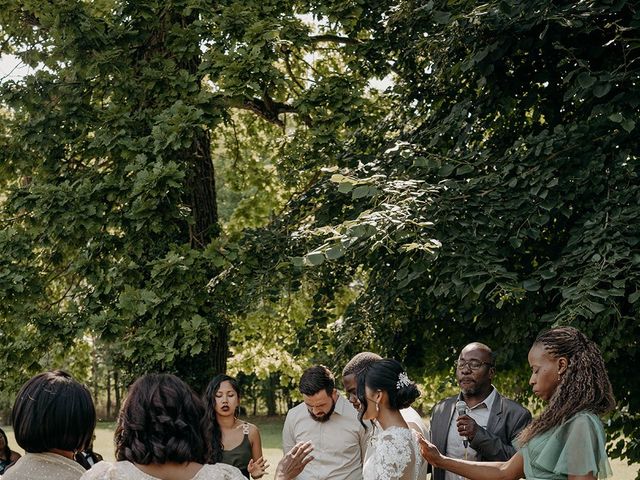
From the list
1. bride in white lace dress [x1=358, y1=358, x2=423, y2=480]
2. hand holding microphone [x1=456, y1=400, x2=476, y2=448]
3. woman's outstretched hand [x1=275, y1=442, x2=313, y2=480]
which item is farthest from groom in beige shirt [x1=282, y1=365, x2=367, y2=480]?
woman's outstretched hand [x1=275, y1=442, x2=313, y2=480]

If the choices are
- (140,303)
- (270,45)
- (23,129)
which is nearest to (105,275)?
(140,303)

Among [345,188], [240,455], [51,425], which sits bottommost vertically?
[240,455]

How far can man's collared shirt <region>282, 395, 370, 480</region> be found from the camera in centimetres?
731

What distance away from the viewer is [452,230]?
813 cm

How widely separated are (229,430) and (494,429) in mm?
2355

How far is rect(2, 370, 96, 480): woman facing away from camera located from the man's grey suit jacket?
8.72 feet

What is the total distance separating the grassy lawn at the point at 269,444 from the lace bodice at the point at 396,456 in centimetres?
1413

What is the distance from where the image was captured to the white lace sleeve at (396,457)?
487 centimetres

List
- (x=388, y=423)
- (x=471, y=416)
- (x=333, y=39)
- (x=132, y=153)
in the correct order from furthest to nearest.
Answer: (x=333, y=39), (x=132, y=153), (x=471, y=416), (x=388, y=423)

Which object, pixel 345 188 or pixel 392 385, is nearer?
pixel 392 385

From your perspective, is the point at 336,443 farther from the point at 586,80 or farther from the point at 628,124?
the point at 586,80

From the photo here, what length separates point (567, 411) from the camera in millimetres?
4051

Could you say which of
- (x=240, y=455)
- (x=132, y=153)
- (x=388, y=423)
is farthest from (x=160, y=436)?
(x=132, y=153)

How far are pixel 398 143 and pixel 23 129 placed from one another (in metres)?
4.26
